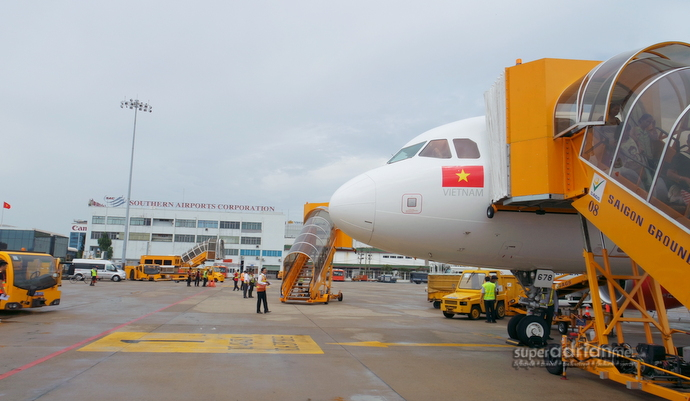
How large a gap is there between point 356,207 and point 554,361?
438cm

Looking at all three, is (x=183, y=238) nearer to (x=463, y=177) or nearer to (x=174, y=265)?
(x=174, y=265)

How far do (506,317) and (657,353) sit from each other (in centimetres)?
1373

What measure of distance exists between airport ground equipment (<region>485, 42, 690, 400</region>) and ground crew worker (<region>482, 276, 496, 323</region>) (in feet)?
25.5

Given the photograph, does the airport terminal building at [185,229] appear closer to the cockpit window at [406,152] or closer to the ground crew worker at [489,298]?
the ground crew worker at [489,298]

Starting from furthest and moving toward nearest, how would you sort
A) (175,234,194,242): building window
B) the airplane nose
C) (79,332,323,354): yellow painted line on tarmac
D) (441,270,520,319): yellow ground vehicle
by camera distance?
1. (175,234,194,242): building window
2. (441,270,520,319): yellow ground vehicle
3. (79,332,323,354): yellow painted line on tarmac
4. the airplane nose

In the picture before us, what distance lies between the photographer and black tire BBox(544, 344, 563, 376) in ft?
25.0

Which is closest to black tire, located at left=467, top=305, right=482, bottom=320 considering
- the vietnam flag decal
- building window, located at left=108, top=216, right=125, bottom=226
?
the vietnam flag decal

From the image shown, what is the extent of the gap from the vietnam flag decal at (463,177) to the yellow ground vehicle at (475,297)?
10353 mm

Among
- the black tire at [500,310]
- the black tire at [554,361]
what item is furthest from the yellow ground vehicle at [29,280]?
the black tire at [500,310]

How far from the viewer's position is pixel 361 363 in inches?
321

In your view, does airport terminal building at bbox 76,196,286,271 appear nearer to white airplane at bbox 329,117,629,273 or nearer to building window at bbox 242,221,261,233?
building window at bbox 242,221,261,233

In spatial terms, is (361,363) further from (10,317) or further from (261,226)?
(261,226)

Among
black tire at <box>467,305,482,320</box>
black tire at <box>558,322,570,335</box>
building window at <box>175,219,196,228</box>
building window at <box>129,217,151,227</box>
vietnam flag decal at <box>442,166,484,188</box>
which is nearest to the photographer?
vietnam flag decal at <box>442,166,484,188</box>

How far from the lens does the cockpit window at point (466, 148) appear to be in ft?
29.7
